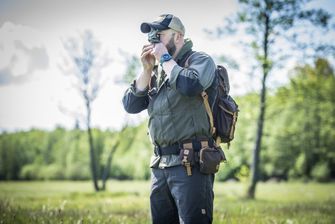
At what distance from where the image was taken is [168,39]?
4449 mm

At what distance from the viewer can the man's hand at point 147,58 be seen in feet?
14.5

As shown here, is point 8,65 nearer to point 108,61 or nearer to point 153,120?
point 153,120

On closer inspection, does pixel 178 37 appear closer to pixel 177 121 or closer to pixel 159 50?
pixel 159 50

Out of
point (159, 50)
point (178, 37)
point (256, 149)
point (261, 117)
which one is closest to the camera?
point (159, 50)

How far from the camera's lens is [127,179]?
69750 millimetres

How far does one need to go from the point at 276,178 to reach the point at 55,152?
36.6 m

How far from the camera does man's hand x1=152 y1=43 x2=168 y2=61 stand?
423 centimetres

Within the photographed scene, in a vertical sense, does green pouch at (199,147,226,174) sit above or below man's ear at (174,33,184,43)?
below

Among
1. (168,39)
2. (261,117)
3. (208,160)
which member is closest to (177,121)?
(208,160)

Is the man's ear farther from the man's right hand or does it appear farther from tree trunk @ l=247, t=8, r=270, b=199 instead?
tree trunk @ l=247, t=8, r=270, b=199

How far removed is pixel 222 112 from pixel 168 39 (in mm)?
863

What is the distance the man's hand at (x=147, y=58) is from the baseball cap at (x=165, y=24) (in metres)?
0.17

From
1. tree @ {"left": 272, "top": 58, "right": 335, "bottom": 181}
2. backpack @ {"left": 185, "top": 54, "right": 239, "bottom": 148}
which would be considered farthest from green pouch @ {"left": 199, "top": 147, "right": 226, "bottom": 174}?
tree @ {"left": 272, "top": 58, "right": 335, "bottom": 181}

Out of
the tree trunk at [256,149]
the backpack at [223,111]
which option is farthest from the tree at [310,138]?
the backpack at [223,111]
